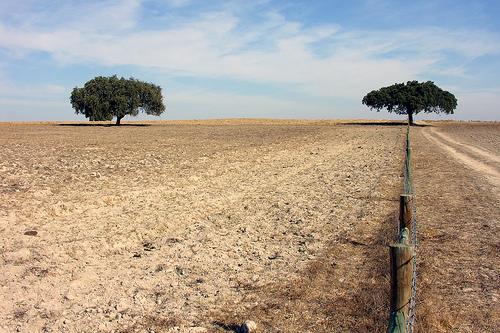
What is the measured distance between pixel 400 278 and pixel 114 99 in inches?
3078

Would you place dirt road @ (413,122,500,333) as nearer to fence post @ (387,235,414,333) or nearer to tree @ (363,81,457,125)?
fence post @ (387,235,414,333)

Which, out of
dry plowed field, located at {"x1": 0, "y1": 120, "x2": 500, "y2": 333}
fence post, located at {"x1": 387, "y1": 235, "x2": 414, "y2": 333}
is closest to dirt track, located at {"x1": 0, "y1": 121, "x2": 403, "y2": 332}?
dry plowed field, located at {"x1": 0, "y1": 120, "x2": 500, "y2": 333}

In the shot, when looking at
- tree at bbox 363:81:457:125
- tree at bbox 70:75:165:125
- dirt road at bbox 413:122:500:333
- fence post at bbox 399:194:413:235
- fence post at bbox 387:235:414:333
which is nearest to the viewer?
fence post at bbox 387:235:414:333

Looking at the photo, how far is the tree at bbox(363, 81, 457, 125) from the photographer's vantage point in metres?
94.8

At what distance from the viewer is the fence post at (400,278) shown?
13.2 ft

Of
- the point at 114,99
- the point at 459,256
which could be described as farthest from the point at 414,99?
the point at 459,256

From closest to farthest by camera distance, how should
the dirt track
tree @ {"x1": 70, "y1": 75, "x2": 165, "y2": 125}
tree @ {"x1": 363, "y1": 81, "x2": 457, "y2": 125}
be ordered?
the dirt track < tree @ {"x1": 70, "y1": 75, "x2": 165, "y2": 125} < tree @ {"x1": 363, "y1": 81, "x2": 457, "y2": 125}

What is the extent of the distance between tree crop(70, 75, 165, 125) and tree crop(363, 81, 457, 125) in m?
50.1

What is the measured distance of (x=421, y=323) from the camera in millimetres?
5324

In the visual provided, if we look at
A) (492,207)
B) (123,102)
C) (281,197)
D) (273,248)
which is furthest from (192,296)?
(123,102)

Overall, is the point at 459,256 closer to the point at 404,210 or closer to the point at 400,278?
the point at 404,210

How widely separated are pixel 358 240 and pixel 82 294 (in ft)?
16.8

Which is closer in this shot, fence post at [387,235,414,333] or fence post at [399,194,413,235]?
fence post at [387,235,414,333]

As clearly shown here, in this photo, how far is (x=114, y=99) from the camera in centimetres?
7706
